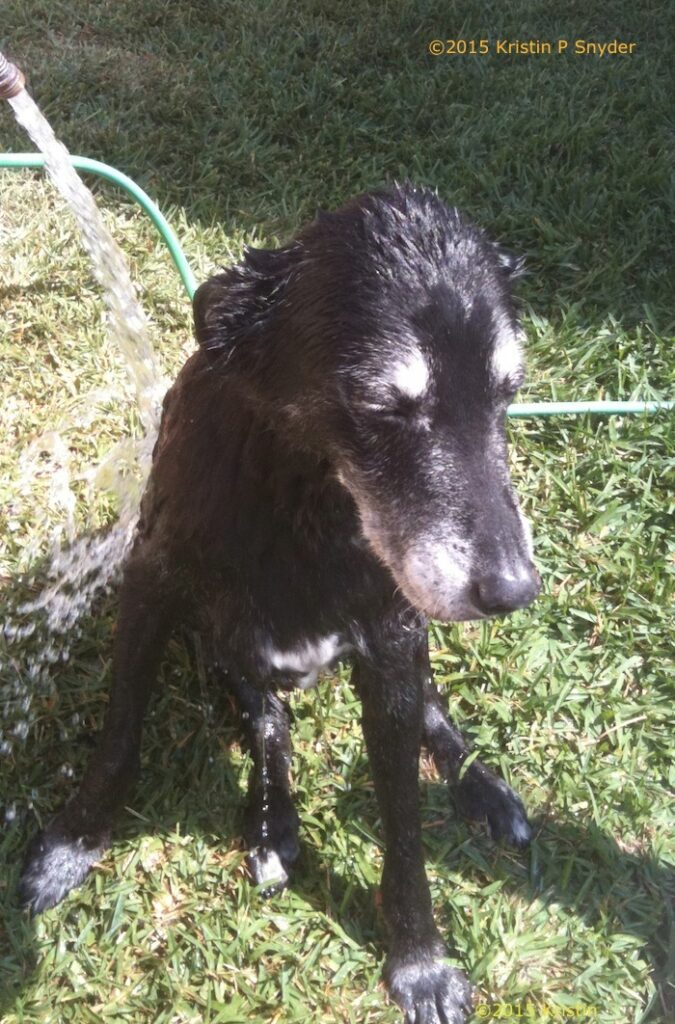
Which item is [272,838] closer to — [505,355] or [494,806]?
[494,806]

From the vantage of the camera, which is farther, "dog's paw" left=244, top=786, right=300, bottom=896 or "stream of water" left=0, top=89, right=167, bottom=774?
"stream of water" left=0, top=89, right=167, bottom=774

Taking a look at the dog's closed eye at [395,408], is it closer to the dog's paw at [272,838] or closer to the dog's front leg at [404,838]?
the dog's front leg at [404,838]

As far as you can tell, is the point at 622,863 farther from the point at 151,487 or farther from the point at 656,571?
the point at 151,487

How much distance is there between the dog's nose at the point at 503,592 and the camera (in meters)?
1.99

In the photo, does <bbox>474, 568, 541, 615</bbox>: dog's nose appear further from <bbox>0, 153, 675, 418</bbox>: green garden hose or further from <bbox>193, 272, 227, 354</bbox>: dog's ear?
<bbox>0, 153, 675, 418</bbox>: green garden hose

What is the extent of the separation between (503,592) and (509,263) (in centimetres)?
87

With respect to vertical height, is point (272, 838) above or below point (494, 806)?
above

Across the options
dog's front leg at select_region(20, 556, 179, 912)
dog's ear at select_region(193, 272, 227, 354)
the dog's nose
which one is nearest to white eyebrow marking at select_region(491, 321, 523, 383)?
the dog's nose

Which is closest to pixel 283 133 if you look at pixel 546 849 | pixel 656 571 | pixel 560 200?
pixel 560 200

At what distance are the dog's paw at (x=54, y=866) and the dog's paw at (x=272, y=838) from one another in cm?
45

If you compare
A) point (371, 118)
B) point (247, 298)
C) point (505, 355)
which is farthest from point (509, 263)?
point (371, 118)

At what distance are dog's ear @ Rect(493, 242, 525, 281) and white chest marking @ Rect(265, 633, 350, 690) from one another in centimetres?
102

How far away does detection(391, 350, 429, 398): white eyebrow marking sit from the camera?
2.04 m

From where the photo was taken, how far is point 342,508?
2.35m
